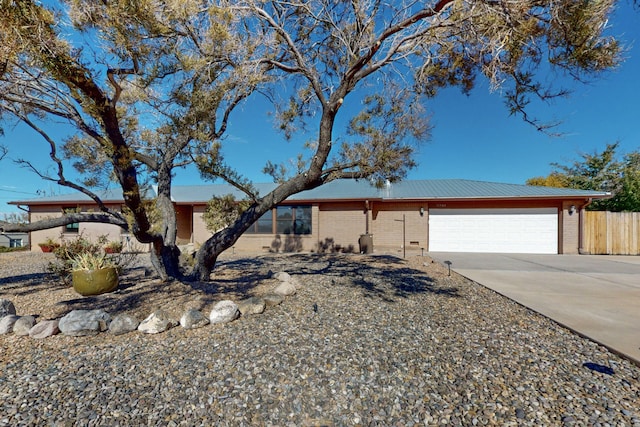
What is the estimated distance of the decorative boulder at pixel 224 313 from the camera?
148 inches

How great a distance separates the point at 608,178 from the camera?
17.6 m

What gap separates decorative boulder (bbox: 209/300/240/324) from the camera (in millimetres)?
3770

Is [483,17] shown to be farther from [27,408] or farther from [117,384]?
[27,408]

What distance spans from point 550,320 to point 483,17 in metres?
4.14

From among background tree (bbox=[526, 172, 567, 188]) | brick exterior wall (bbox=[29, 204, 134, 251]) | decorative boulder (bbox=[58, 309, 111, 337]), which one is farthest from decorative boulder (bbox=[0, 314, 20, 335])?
background tree (bbox=[526, 172, 567, 188])

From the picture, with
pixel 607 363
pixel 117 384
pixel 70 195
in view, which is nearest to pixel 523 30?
pixel 607 363

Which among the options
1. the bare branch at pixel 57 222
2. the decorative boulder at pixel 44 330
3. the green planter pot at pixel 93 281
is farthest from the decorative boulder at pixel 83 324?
the bare branch at pixel 57 222

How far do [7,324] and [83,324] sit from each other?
1093 millimetres

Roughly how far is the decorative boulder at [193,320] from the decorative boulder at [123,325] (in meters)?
0.55

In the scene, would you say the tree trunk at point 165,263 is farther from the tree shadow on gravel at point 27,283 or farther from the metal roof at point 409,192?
the metal roof at point 409,192

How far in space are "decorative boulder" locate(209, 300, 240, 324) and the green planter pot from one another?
106 inches

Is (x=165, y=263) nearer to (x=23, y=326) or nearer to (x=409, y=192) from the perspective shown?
(x=23, y=326)

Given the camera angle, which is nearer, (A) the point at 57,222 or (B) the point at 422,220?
(A) the point at 57,222

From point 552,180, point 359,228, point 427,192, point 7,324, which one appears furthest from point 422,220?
point 552,180
